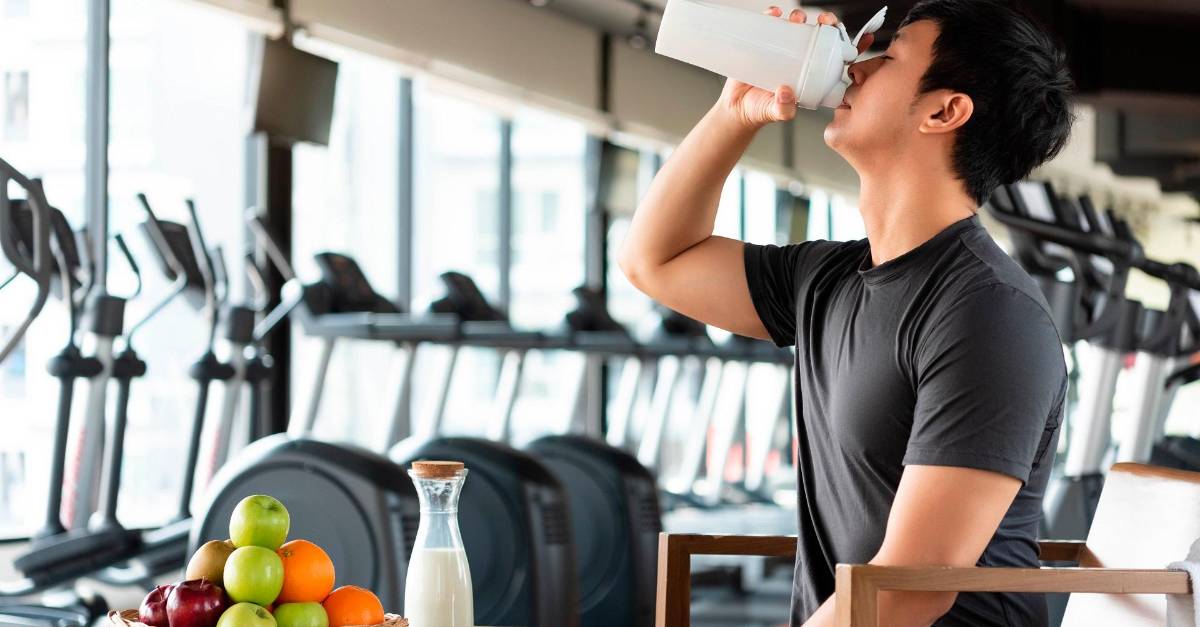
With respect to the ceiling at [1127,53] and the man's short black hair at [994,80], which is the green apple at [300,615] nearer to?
the man's short black hair at [994,80]

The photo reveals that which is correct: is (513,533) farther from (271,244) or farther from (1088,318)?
(1088,318)

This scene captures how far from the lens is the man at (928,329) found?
50.0 inches

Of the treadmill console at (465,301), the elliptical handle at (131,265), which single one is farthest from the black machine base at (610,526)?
the elliptical handle at (131,265)

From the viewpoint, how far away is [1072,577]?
129 cm

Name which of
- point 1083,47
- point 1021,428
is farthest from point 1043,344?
point 1083,47

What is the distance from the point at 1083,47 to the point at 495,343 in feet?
11.6

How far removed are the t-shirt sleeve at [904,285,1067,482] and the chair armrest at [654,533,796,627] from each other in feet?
1.30

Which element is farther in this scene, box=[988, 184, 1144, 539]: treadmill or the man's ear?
box=[988, 184, 1144, 539]: treadmill

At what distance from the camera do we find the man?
127cm

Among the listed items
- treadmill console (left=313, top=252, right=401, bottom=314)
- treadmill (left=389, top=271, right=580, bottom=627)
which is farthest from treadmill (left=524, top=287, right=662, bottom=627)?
treadmill console (left=313, top=252, right=401, bottom=314)

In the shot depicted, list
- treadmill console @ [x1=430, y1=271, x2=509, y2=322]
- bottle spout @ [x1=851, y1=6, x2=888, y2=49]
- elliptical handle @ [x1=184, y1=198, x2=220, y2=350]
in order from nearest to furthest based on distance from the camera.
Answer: bottle spout @ [x1=851, y1=6, x2=888, y2=49]
elliptical handle @ [x1=184, y1=198, x2=220, y2=350]
treadmill console @ [x1=430, y1=271, x2=509, y2=322]

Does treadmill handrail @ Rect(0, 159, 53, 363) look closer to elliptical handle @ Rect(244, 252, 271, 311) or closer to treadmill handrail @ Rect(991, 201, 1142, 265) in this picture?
elliptical handle @ Rect(244, 252, 271, 311)

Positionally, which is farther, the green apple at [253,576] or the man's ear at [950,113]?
the man's ear at [950,113]

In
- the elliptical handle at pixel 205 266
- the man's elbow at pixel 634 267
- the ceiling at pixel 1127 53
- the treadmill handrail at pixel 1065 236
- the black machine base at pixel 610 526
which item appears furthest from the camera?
the ceiling at pixel 1127 53
